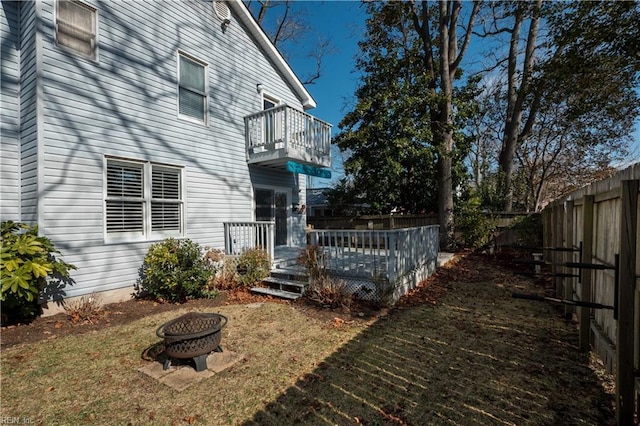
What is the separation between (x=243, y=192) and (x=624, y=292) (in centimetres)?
803

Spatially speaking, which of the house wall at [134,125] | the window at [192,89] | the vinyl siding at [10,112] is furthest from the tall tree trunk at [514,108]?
the vinyl siding at [10,112]

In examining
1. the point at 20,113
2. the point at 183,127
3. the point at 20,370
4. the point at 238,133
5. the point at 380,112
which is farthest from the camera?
the point at 380,112

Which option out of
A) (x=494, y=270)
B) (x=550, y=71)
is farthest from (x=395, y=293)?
(x=550, y=71)

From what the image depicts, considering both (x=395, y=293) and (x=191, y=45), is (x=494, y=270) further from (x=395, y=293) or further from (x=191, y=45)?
(x=191, y=45)

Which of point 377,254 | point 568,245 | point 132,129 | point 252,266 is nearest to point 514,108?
point 568,245

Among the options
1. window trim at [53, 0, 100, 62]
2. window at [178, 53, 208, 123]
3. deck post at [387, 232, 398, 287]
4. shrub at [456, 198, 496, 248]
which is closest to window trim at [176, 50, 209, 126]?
window at [178, 53, 208, 123]

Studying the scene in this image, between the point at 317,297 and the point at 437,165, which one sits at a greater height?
the point at 437,165

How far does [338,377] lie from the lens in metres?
3.19

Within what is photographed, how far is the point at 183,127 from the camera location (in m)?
7.19

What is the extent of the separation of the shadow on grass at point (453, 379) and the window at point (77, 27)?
6.98 meters

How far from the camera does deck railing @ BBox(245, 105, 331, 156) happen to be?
8.05 meters

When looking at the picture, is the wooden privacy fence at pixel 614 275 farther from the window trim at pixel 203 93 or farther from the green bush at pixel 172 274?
the window trim at pixel 203 93

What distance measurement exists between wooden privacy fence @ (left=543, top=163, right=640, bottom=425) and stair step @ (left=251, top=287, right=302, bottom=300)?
14.6 ft

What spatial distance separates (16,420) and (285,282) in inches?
169
